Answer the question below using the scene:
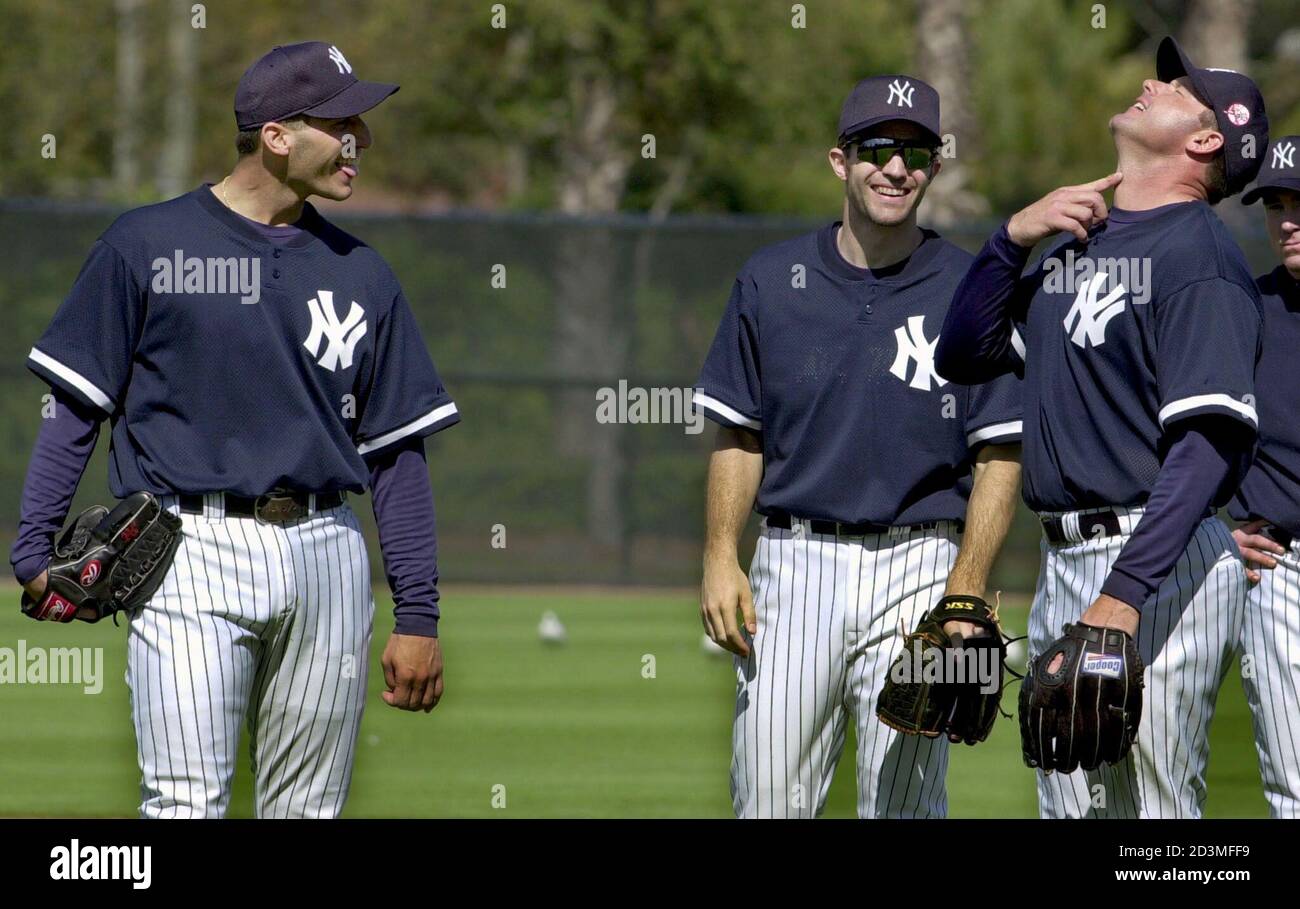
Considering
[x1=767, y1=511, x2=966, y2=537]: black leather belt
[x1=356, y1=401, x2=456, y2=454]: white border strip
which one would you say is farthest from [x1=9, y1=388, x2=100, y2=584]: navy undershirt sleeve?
[x1=767, y1=511, x2=966, y2=537]: black leather belt

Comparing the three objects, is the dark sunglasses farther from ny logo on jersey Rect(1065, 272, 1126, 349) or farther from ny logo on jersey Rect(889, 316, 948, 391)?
ny logo on jersey Rect(1065, 272, 1126, 349)

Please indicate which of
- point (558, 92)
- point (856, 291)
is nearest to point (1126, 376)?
point (856, 291)

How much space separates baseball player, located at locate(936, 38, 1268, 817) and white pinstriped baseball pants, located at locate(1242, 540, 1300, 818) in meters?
0.80

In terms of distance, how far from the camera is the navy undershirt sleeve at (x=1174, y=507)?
3973mm

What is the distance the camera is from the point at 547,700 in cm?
1012

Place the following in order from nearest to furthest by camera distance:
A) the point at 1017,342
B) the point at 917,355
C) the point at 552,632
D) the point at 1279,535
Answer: the point at 1017,342, the point at 917,355, the point at 1279,535, the point at 552,632

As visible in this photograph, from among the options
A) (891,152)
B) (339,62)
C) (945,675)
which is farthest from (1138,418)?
(339,62)

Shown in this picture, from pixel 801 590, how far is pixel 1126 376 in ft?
3.43

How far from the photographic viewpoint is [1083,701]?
3.99 m

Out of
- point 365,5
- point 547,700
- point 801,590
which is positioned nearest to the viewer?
point 801,590

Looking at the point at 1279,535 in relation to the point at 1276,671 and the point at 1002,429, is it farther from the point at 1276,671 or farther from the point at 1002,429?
the point at 1002,429

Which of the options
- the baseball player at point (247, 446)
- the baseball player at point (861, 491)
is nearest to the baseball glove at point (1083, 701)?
the baseball player at point (861, 491)

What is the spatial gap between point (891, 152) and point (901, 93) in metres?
0.17
